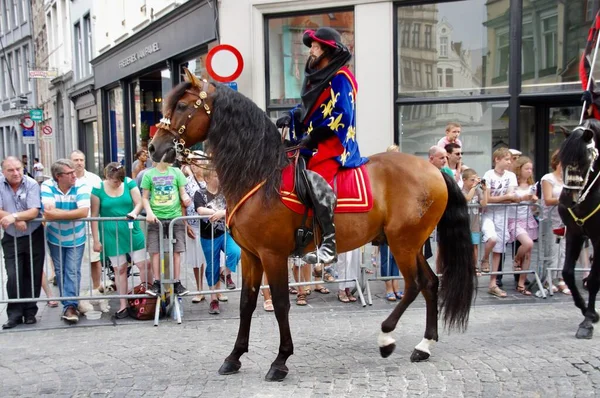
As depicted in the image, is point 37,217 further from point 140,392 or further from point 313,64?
point 313,64

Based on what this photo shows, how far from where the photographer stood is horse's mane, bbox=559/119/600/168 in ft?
19.3

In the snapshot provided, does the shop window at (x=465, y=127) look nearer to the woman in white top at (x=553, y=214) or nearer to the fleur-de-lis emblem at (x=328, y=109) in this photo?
the woman in white top at (x=553, y=214)

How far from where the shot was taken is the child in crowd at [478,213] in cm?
799

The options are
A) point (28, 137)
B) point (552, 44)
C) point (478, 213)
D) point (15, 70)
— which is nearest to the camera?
point (478, 213)

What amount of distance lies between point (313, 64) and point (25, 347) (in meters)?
4.11

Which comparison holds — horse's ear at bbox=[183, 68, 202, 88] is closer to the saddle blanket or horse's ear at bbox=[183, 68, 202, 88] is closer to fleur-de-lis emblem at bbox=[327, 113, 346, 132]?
the saddle blanket

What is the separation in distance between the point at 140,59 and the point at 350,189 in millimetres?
13900

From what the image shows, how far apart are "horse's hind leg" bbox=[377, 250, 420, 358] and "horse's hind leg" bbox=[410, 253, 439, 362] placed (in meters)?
0.12

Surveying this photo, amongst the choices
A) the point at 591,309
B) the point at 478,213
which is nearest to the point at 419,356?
the point at 591,309

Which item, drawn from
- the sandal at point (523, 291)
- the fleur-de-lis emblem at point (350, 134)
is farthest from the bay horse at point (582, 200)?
the fleur-de-lis emblem at point (350, 134)

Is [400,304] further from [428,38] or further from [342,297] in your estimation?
[428,38]

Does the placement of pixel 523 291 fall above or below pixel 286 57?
below

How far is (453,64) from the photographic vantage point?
11758mm

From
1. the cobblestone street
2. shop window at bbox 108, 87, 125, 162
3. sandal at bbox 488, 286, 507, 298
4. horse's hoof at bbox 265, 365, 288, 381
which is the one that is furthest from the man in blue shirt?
shop window at bbox 108, 87, 125, 162
